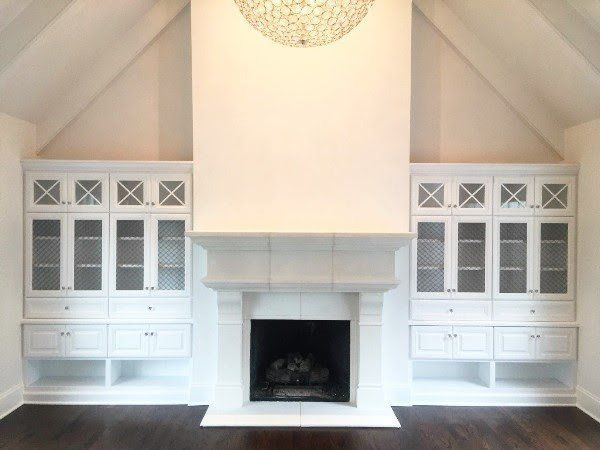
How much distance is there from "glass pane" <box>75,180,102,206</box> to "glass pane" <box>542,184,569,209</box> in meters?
3.89

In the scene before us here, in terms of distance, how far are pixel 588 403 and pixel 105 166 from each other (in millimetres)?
4580

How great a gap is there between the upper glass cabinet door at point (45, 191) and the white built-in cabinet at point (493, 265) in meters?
3.05

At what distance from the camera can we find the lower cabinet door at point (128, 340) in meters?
3.77

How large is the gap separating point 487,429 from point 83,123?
4.39 metres

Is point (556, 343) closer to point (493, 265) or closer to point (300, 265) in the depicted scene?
point (493, 265)

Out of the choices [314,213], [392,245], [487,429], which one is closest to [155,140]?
[314,213]

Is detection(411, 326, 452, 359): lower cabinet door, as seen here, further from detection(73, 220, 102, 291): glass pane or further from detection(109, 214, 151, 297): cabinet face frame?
detection(73, 220, 102, 291): glass pane

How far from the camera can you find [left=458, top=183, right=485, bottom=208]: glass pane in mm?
3795

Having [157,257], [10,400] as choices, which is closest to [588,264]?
[157,257]

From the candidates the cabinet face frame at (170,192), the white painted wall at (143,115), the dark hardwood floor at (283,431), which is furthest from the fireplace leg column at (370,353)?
the white painted wall at (143,115)

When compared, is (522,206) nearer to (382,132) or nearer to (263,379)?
(382,132)

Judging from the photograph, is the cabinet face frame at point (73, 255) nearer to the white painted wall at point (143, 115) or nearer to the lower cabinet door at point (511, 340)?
the white painted wall at point (143, 115)

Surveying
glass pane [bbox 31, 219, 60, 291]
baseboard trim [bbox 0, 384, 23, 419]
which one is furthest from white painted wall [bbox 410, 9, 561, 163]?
baseboard trim [bbox 0, 384, 23, 419]

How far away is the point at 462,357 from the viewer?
12.5 feet
